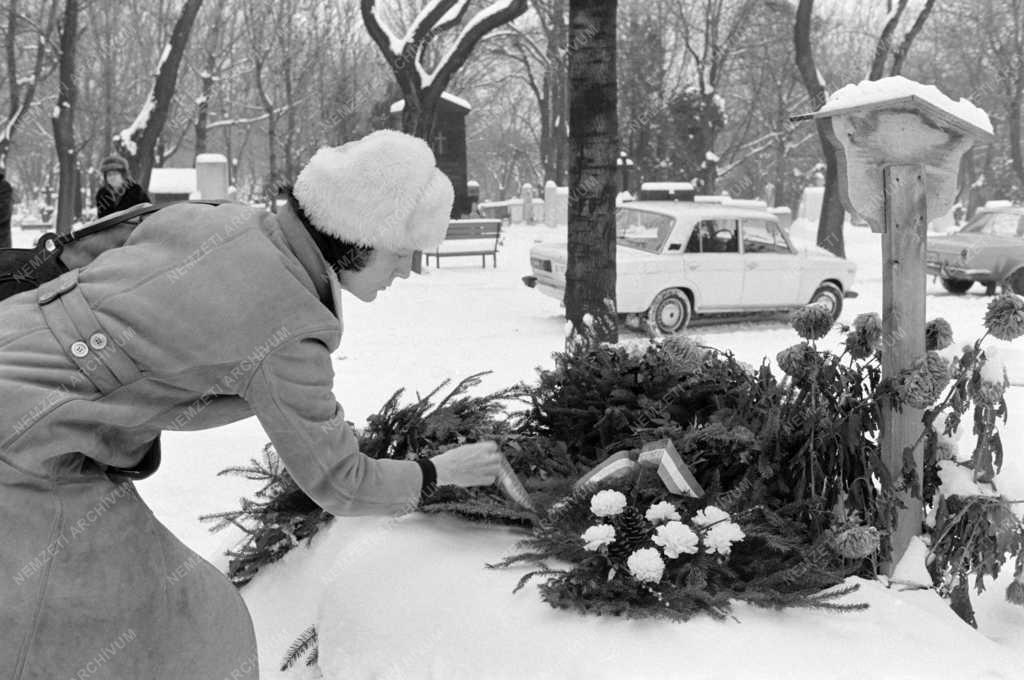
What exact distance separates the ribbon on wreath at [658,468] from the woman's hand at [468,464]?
3.23 feet

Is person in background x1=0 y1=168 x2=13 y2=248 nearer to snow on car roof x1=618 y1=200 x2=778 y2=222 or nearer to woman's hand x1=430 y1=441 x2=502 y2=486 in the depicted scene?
woman's hand x1=430 y1=441 x2=502 y2=486

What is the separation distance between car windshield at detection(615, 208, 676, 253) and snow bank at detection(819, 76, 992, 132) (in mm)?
9134

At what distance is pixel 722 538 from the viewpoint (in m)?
3.04

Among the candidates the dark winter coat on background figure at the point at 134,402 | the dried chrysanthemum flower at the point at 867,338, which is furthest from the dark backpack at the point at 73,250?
the dried chrysanthemum flower at the point at 867,338

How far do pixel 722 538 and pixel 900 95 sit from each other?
1537 mm

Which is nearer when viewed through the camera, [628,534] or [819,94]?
[628,534]

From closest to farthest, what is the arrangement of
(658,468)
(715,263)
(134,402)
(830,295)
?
1. (134,402)
2. (658,468)
3. (715,263)
4. (830,295)

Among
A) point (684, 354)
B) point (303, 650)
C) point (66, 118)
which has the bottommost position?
point (303, 650)

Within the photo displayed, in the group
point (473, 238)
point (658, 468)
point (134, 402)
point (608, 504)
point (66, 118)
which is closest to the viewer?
point (134, 402)

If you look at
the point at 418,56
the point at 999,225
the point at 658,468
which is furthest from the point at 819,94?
the point at 658,468

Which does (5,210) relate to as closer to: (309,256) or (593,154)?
(593,154)

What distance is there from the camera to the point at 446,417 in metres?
4.05

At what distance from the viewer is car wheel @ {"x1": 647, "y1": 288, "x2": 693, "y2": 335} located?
41.1ft

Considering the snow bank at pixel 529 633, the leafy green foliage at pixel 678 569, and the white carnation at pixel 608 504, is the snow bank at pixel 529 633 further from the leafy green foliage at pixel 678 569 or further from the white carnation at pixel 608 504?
the white carnation at pixel 608 504
